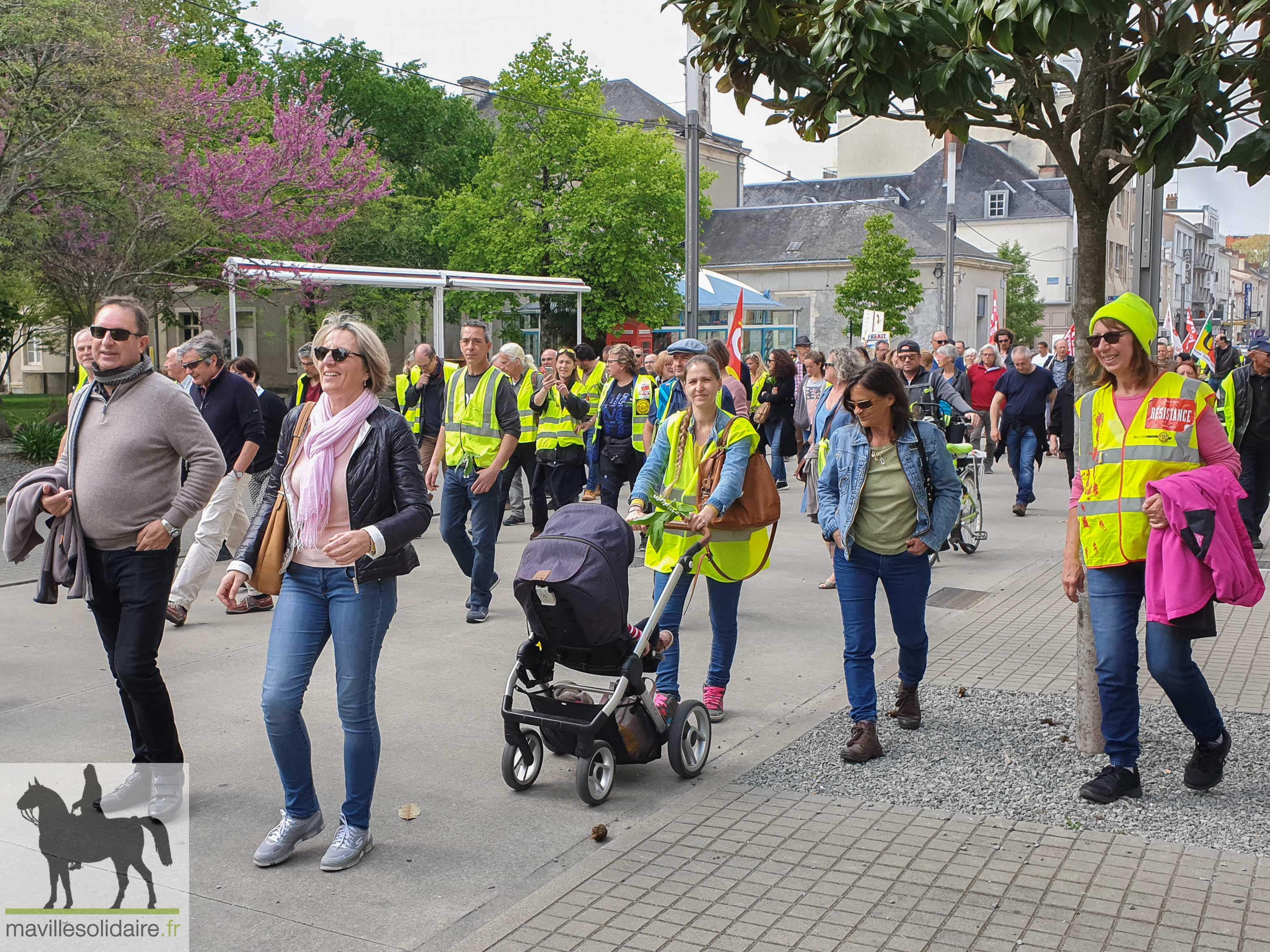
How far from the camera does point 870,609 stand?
552 centimetres

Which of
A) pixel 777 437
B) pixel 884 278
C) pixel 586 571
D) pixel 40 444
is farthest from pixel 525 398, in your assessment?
pixel 884 278

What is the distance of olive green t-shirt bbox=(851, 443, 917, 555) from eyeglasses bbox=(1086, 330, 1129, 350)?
42.3 inches

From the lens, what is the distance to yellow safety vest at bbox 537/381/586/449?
11.8 meters

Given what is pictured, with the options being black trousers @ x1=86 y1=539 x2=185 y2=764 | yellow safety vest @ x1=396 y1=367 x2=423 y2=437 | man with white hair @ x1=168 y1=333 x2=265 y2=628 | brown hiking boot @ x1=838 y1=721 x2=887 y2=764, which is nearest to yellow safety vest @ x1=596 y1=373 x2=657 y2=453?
yellow safety vest @ x1=396 y1=367 x2=423 y2=437

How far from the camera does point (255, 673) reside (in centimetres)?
690

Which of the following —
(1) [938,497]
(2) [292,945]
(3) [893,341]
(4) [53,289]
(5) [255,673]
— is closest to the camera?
(2) [292,945]

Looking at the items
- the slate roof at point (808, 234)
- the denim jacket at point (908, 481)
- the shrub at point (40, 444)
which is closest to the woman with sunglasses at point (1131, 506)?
the denim jacket at point (908, 481)

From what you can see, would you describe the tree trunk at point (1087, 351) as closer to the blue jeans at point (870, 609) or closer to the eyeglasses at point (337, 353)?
the blue jeans at point (870, 609)

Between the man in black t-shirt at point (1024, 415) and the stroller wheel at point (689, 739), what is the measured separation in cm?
965

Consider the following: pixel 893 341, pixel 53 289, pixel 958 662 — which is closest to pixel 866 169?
pixel 893 341

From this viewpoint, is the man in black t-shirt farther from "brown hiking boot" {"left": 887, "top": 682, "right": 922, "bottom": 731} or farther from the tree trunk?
the tree trunk

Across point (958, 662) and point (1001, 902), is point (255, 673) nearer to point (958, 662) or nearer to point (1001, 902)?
point (958, 662)

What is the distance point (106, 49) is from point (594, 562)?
1416cm

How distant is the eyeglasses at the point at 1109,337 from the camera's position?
183 inches
